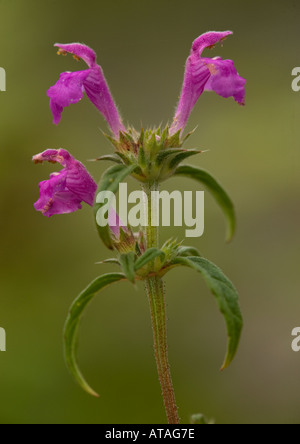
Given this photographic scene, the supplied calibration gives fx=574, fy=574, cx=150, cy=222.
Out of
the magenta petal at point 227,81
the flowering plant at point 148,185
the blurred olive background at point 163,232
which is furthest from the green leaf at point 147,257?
the blurred olive background at point 163,232

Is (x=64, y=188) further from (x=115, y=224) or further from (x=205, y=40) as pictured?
(x=205, y=40)

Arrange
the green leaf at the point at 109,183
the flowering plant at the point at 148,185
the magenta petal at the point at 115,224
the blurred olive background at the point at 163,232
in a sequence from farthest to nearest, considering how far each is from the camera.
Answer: the blurred olive background at the point at 163,232 → the magenta petal at the point at 115,224 → the flowering plant at the point at 148,185 → the green leaf at the point at 109,183

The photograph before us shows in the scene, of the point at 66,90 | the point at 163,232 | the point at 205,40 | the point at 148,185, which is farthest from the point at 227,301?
the point at 163,232

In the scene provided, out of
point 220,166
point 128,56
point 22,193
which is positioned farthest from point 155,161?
point 128,56

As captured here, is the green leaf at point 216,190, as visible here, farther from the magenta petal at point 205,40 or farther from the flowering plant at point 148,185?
the magenta petal at point 205,40

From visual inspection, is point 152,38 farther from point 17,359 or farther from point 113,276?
point 113,276

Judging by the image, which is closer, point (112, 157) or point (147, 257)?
point (147, 257)
